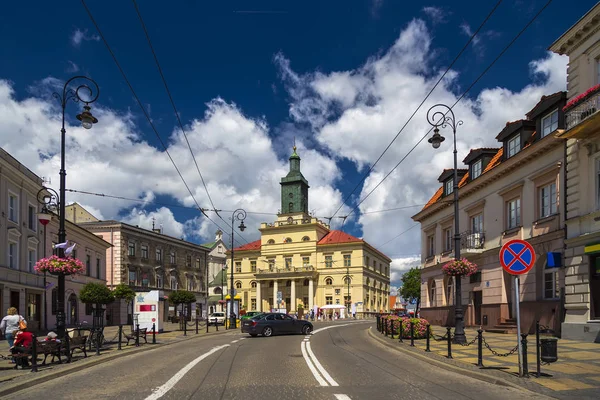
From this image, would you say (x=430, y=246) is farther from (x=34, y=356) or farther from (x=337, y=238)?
(x=337, y=238)

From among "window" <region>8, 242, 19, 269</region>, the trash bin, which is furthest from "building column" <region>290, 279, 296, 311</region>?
the trash bin

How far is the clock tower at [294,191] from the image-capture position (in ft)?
322

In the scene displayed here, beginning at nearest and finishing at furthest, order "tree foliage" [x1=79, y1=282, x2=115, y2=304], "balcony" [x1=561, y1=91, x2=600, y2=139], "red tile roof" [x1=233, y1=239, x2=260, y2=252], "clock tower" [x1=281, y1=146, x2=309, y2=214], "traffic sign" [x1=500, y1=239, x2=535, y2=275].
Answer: "traffic sign" [x1=500, y1=239, x2=535, y2=275]
"balcony" [x1=561, y1=91, x2=600, y2=139]
"tree foliage" [x1=79, y1=282, x2=115, y2=304]
"clock tower" [x1=281, y1=146, x2=309, y2=214]
"red tile roof" [x1=233, y1=239, x2=260, y2=252]

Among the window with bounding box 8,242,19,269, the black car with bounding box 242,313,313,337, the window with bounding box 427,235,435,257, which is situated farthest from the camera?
the window with bounding box 427,235,435,257

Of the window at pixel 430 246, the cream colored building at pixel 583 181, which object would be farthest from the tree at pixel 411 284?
the cream colored building at pixel 583 181

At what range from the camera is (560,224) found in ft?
72.6

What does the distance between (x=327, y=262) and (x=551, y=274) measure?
7050 cm

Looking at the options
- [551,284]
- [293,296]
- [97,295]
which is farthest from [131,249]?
[551,284]

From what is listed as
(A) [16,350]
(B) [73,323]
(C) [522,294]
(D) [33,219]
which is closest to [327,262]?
(B) [73,323]

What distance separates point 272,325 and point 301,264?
64.3 metres

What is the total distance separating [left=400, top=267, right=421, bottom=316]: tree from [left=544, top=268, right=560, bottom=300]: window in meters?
74.4

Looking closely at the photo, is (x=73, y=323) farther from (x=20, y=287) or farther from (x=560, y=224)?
(x=560, y=224)

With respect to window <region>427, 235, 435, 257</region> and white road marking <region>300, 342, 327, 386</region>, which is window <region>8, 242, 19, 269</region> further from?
window <region>427, 235, 435, 257</region>

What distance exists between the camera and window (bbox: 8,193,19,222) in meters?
31.7
